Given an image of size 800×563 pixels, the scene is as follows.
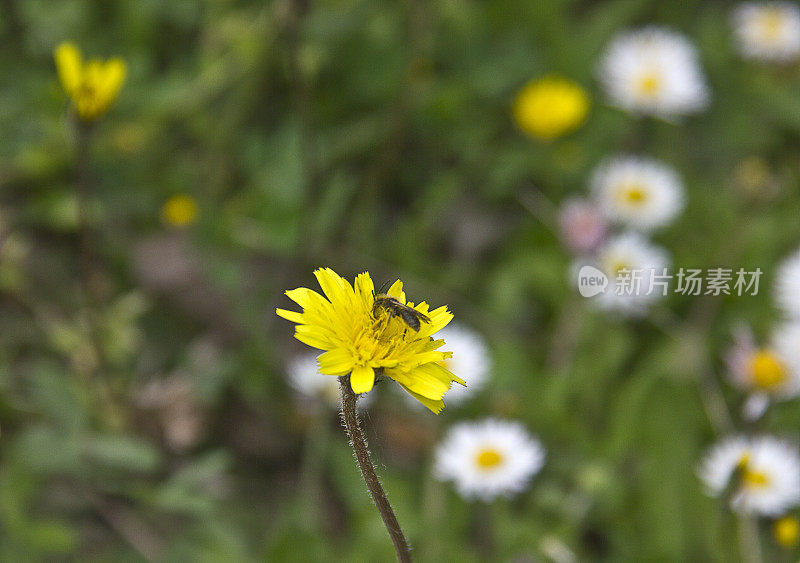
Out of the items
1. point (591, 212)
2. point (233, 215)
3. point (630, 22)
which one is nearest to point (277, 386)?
point (233, 215)

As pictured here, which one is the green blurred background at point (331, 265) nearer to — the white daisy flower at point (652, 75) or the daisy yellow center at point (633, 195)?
the white daisy flower at point (652, 75)

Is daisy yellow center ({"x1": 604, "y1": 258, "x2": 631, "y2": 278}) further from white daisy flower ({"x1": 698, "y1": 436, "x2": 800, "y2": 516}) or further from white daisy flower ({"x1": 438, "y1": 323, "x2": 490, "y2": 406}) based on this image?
white daisy flower ({"x1": 698, "y1": 436, "x2": 800, "y2": 516})

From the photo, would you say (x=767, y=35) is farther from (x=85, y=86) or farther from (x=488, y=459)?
(x=85, y=86)

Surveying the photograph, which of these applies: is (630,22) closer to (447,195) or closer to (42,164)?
(447,195)

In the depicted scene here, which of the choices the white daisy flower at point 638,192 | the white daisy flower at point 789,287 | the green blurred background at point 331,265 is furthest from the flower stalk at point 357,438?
A: the white daisy flower at point 638,192

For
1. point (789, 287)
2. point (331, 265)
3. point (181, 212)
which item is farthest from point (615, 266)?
point (181, 212)
